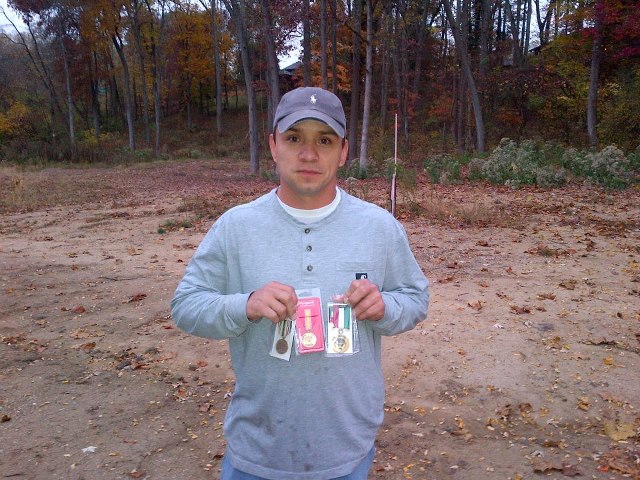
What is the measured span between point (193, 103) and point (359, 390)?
5042cm

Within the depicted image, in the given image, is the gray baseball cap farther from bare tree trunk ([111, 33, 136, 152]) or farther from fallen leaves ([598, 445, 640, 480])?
bare tree trunk ([111, 33, 136, 152])

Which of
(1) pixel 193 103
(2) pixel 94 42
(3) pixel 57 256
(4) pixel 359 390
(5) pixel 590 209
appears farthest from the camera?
(1) pixel 193 103

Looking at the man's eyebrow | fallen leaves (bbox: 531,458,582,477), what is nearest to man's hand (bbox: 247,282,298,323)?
the man's eyebrow

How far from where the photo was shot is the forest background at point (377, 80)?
18375mm

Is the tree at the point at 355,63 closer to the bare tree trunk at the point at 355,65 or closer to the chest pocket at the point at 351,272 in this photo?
the bare tree trunk at the point at 355,65

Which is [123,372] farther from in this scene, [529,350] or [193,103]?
[193,103]

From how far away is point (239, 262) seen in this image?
183 centimetres

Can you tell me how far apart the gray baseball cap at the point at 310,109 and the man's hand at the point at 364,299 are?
1.79 feet

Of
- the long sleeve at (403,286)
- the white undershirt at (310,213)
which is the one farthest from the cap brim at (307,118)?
the long sleeve at (403,286)

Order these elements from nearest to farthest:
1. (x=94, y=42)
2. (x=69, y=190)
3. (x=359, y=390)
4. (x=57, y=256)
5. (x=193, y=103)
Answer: (x=359, y=390), (x=57, y=256), (x=69, y=190), (x=94, y=42), (x=193, y=103)

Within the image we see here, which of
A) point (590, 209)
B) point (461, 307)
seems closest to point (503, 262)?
point (461, 307)

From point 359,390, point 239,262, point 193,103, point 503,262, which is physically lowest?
point 503,262

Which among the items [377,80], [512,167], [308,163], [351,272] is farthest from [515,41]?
[351,272]

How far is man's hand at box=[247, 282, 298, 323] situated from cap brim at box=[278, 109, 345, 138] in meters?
0.55
